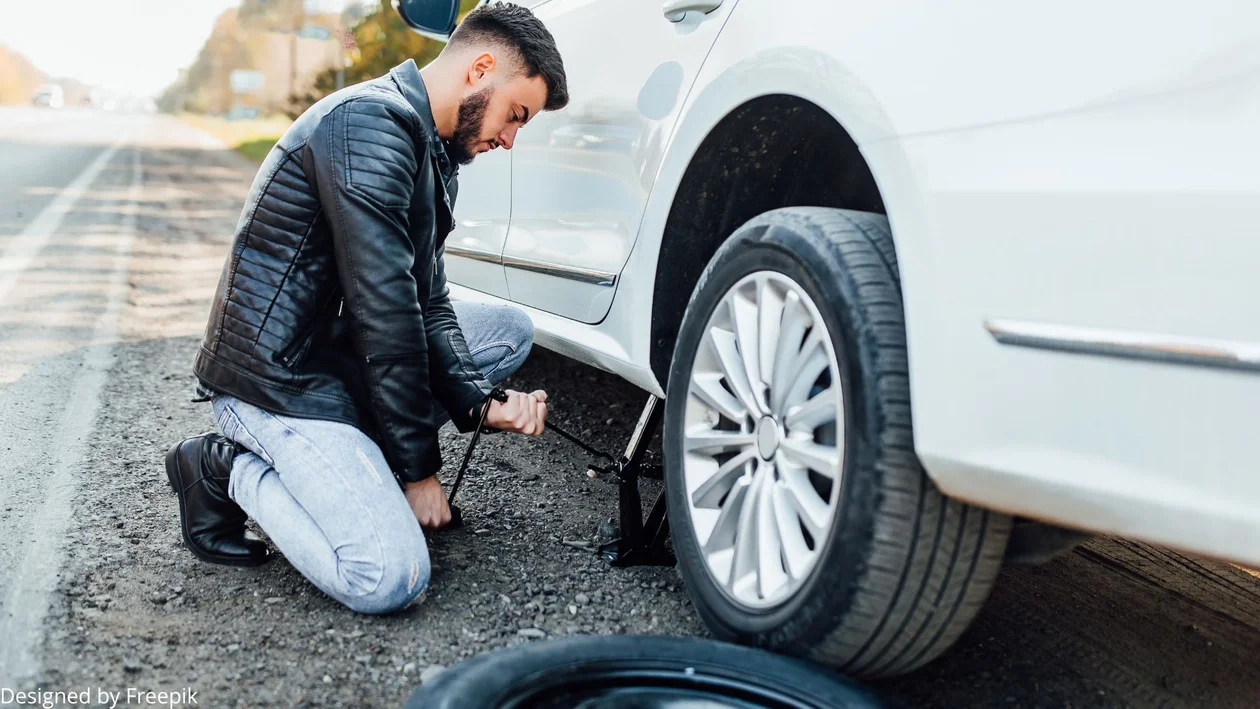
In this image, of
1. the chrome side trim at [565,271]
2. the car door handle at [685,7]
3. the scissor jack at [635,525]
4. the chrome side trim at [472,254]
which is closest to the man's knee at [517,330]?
the chrome side trim at [565,271]

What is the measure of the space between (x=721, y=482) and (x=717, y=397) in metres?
0.15

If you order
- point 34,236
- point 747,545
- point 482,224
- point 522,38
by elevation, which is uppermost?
point 522,38

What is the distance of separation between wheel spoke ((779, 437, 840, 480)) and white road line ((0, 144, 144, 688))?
4.15 feet

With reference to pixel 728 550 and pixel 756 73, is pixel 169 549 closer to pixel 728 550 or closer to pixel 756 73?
pixel 728 550

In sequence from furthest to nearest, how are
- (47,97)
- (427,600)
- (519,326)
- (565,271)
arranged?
1. (47,97)
2. (519,326)
3. (565,271)
4. (427,600)

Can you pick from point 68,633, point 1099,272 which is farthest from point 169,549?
point 1099,272

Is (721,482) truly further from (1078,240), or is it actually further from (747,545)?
(1078,240)

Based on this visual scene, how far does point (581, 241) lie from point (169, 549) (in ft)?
3.75

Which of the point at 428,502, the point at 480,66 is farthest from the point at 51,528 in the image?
the point at 480,66

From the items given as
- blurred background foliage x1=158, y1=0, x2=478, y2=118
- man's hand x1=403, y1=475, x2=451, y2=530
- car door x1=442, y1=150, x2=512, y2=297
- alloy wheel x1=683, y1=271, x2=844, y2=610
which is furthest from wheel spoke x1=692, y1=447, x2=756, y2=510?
blurred background foliage x1=158, y1=0, x2=478, y2=118

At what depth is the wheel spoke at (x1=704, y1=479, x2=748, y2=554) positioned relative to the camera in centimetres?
179

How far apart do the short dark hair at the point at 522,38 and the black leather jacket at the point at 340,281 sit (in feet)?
0.68

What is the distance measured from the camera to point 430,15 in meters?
2.86

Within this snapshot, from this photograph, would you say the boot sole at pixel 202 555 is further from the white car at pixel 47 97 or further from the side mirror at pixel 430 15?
the white car at pixel 47 97
